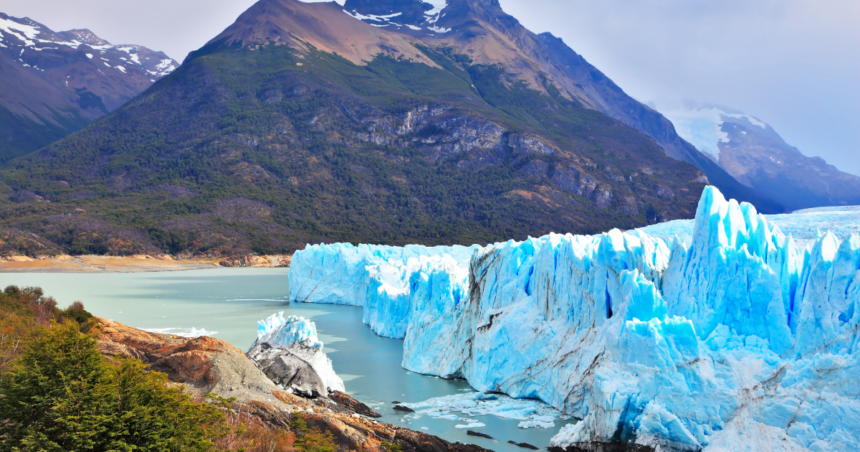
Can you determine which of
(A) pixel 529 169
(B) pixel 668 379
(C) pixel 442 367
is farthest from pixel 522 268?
(A) pixel 529 169

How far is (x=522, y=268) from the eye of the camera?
55.3 ft

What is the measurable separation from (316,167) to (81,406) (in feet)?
304

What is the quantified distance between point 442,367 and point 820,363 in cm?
1109

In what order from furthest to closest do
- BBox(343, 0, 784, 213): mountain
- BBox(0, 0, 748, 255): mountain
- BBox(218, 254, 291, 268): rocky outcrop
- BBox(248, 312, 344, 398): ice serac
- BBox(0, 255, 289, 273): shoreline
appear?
1. BBox(343, 0, 784, 213): mountain
2. BBox(0, 0, 748, 255): mountain
3. BBox(218, 254, 291, 268): rocky outcrop
4. BBox(0, 255, 289, 273): shoreline
5. BBox(248, 312, 344, 398): ice serac

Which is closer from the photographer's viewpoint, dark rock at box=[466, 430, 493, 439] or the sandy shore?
dark rock at box=[466, 430, 493, 439]

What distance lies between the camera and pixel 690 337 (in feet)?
33.0

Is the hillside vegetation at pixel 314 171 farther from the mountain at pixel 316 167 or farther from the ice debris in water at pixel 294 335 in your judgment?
the ice debris in water at pixel 294 335

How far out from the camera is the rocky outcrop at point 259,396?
10.3 meters

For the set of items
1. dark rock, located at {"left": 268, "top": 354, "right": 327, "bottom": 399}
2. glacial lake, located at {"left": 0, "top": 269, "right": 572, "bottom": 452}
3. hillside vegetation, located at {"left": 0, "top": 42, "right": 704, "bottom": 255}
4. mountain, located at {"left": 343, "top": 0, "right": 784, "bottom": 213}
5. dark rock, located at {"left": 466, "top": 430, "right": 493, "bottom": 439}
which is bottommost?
glacial lake, located at {"left": 0, "top": 269, "right": 572, "bottom": 452}

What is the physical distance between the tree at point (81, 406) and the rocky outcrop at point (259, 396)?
7.09ft

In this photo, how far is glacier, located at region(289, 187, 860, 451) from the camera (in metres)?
8.91

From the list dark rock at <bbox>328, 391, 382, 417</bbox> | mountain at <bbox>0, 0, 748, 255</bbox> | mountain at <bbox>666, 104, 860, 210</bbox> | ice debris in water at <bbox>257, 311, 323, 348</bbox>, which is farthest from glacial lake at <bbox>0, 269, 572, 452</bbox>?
mountain at <bbox>666, 104, 860, 210</bbox>

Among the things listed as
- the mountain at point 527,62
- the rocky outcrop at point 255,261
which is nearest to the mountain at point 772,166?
the mountain at point 527,62

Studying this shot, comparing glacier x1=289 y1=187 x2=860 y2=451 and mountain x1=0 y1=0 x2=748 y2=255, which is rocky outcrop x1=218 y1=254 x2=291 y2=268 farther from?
glacier x1=289 y1=187 x2=860 y2=451
